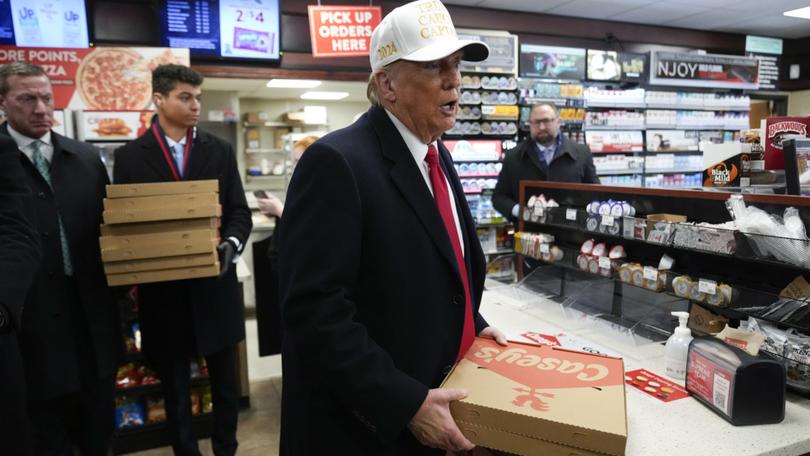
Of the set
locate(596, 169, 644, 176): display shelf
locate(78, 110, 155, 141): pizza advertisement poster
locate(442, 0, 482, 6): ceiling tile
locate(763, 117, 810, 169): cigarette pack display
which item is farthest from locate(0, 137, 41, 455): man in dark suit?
locate(596, 169, 644, 176): display shelf

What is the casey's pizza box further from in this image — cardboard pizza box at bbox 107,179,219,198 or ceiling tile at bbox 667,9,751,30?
ceiling tile at bbox 667,9,751,30

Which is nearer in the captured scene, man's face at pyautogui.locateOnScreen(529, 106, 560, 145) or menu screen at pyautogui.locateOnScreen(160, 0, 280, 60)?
man's face at pyautogui.locateOnScreen(529, 106, 560, 145)

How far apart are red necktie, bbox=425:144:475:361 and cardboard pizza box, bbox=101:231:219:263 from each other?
143 centimetres

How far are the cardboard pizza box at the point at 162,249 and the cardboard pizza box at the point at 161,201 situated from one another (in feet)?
0.50

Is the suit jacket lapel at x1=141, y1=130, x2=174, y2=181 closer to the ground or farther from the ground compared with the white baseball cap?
closer to the ground

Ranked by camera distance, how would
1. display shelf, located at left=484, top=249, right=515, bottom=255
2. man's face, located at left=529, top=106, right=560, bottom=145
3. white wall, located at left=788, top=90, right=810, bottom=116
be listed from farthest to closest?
white wall, located at left=788, top=90, right=810, bottom=116
display shelf, located at left=484, top=249, right=515, bottom=255
man's face, located at left=529, top=106, right=560, bottom=145

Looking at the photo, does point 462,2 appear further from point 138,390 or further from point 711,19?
point 138,390

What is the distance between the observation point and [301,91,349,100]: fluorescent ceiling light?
771cm

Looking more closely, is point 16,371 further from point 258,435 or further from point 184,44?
point 184,44

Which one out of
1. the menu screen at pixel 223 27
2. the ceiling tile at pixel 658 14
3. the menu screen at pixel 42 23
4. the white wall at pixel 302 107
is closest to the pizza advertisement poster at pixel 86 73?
the menu screen at pixel 42 23

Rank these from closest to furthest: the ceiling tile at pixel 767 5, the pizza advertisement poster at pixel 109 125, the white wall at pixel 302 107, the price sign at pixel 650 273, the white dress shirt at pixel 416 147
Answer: the white dress shirt at pixel 416 147, the price sign at pixel 650 273, the pizza advertisement poster at pixel 109 125, the ceiling tile at pixel 767 5, the white wall at pixel 302 107

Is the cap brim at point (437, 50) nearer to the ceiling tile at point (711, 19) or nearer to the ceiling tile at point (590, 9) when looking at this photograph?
the ceiling tile at point (590, 9)

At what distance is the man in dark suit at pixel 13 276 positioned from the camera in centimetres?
152

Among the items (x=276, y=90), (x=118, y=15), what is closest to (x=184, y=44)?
(x=118, y=15)
